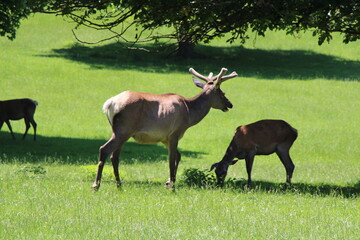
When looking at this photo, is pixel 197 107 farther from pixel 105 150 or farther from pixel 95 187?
pixel 95 187

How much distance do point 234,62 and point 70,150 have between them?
3086cm

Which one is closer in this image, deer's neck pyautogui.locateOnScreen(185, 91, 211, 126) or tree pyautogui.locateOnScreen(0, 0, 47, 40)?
deer's neck pyautogui.locateOnScreen(185, 91, 211, 126)

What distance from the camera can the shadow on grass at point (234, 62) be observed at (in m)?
48.1

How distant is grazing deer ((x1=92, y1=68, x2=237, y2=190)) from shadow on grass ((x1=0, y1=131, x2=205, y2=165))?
703 cm

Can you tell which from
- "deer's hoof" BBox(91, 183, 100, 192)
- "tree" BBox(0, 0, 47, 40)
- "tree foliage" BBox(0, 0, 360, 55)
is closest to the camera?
"deer's hoof" BBox(91, 183, 100, 192)

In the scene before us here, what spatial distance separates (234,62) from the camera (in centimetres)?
5262

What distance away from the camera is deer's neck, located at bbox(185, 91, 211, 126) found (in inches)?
523

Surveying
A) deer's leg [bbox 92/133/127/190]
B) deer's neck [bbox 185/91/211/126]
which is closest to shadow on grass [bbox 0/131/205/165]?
deer's neck [bbox 185/91/211/126]

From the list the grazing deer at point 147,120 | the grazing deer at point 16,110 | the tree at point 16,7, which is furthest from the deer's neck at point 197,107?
the grazing deer at point 16,110

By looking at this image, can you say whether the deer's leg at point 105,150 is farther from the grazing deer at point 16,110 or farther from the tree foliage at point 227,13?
the grazing deer at point 16,110

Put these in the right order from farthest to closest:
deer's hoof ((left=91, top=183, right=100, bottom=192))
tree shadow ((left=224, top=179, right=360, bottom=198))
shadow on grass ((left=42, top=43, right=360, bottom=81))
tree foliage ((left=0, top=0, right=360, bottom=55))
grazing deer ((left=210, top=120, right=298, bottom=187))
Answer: shadow on grass ((left=42, top=43, right=360, bottom=81))
grazing deer ((left=210, top=120, right=298, bottom=187))
tree foliage ((left=0, top=0, right=360, bottom=55))
tree shadow ((left=224, top=179, right=360, bottom=198))
deer's hoof ((left=91, top=183, right=100, bottom=192))

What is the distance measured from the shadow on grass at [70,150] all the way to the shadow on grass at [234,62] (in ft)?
Result: 67.0

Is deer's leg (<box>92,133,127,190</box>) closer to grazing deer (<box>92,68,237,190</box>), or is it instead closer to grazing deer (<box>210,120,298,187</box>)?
grazing deer (<box>92,68,237,190</box>)

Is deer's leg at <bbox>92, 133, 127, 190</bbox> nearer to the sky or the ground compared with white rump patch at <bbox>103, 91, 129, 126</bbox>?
nearer to the ground
